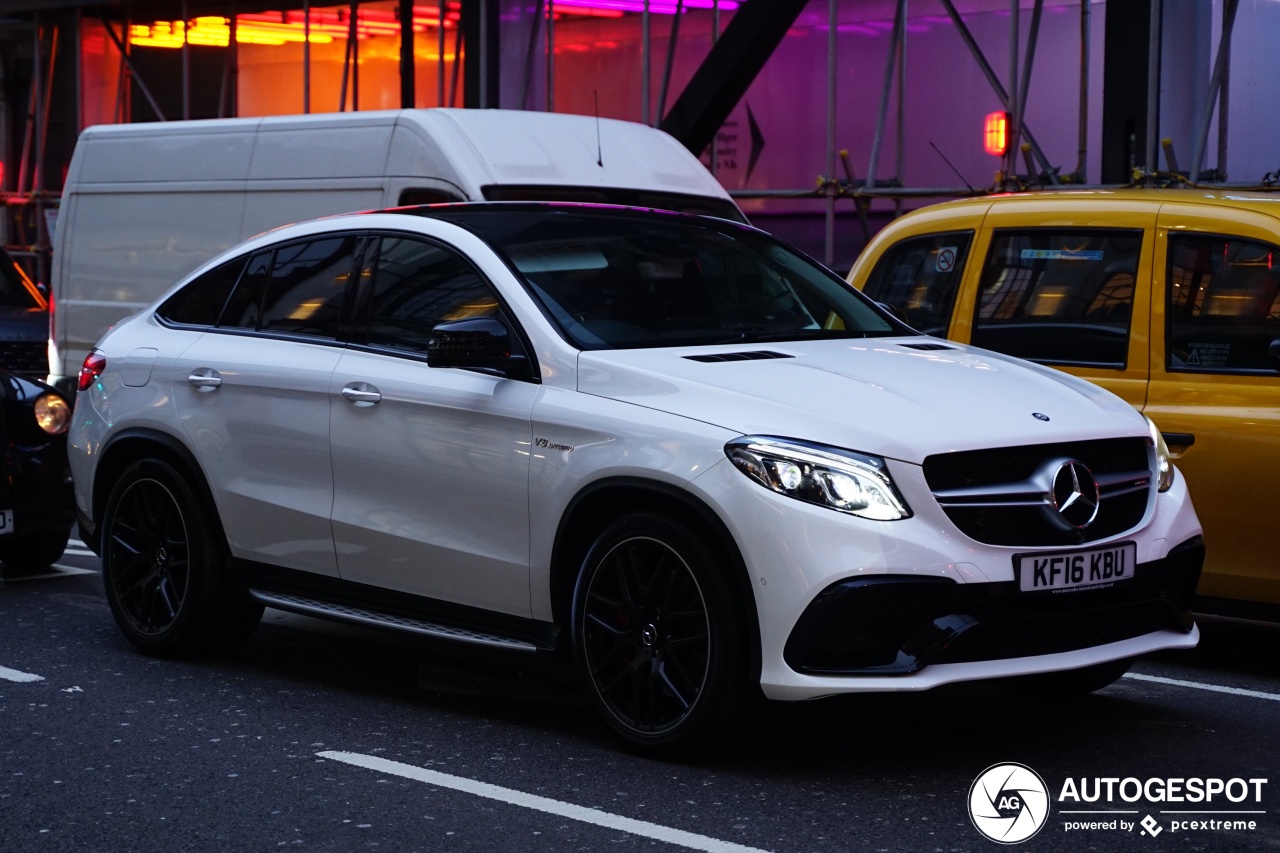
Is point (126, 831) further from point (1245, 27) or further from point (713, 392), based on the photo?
point (1245, 27)

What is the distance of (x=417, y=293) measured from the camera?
21.0ft

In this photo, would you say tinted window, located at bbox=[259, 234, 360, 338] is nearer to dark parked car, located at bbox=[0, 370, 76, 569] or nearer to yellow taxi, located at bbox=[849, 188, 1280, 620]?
dark parked car, located at bbox=[0, 370, 76, 569]

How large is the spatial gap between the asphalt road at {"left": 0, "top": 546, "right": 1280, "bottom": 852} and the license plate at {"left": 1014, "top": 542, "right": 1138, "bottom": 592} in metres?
0.58

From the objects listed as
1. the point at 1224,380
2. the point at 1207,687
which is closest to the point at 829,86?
the point at 1224,380

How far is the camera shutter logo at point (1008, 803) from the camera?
15.7 ft

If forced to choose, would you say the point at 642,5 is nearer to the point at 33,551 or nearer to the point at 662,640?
the point at 33,551

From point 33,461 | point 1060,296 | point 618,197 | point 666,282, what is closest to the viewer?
point 666,282

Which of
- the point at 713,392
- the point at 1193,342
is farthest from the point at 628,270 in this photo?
the point at 1193,342

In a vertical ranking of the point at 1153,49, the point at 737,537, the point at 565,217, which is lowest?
the point at 737,537

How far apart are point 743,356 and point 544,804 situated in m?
1.54

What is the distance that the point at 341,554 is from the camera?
252 inches

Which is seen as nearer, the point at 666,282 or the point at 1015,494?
the point at 1015,494

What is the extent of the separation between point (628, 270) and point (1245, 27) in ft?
33.7

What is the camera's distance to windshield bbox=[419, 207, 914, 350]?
5.98 metres
